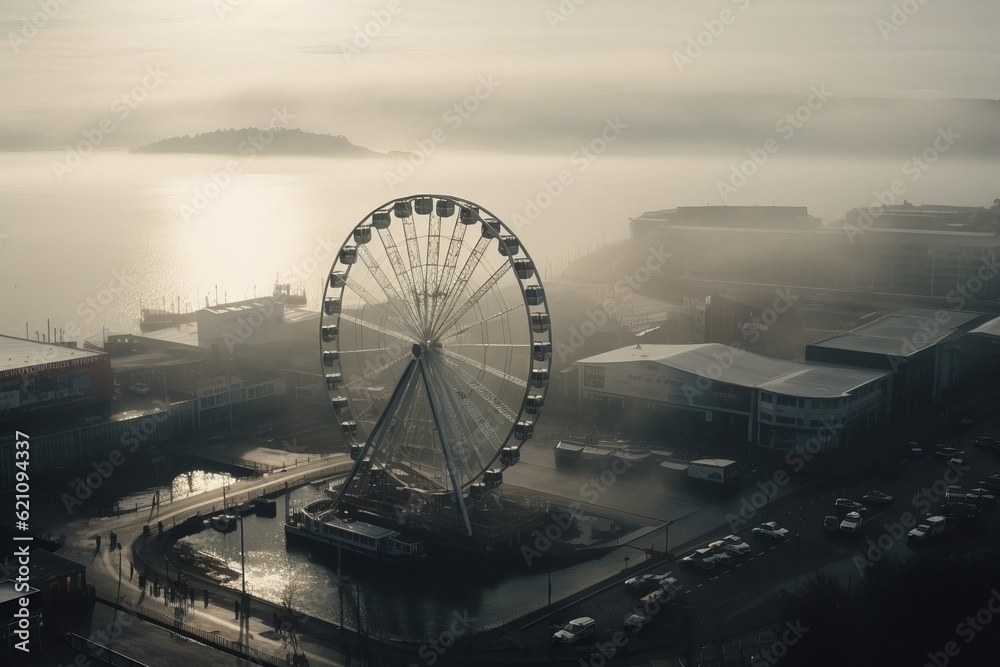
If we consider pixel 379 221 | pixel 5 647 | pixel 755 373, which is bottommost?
pixel 5 647

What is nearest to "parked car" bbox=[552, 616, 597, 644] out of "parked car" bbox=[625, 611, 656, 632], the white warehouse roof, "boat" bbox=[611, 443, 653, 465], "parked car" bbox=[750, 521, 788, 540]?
"parked car" bbox=[625, 611, 656, 632]

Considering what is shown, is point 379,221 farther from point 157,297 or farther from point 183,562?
point 157,297

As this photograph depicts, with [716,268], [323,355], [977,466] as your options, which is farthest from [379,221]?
[716,268]

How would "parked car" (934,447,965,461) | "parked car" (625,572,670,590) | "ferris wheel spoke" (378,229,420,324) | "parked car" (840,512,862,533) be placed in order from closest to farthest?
"parked car" (625,572,670,590)
"parked car" (840,512,862,533)
"ferris wheel spoke" (378,229,420,324)
"parked car" (934,447,965,461)

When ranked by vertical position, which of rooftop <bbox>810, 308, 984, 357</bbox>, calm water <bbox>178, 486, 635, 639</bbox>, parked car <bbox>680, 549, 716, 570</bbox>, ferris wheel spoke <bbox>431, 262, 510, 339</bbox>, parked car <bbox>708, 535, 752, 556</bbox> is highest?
ferris wheel spoke <bbox>431, 262, 510, 339</bbox>
